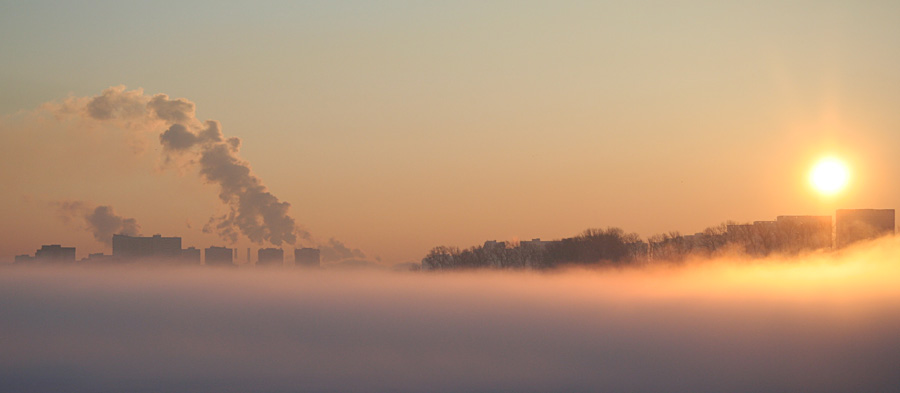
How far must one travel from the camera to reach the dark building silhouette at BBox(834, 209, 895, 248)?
158 m

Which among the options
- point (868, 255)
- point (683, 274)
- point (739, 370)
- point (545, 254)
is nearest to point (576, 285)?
point (545, 254)

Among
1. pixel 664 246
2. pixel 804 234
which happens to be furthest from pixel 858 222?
pixel 664 246

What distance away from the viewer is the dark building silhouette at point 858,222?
517 ft

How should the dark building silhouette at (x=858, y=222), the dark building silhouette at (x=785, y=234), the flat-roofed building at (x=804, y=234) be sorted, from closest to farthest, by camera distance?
the flat-roofed building at (x=804, y=234), the dark building silhouette at (x=785, y=234), the dark building silhouette at (x=858, y=222)

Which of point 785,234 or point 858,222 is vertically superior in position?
point 858,222

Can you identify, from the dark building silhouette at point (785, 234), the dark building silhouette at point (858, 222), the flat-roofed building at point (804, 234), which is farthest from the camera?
the dark building silhouette at point (858, 222)

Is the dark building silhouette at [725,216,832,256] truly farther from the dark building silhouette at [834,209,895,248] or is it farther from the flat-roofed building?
the dark building silhouette at [834,209,895,248]

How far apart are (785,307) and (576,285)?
4080 cm

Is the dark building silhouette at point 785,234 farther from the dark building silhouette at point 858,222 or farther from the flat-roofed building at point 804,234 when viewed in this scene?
the dark building silhouette at point 858,222

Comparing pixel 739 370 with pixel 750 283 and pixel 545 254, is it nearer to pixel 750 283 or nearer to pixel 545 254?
pixel 750 283

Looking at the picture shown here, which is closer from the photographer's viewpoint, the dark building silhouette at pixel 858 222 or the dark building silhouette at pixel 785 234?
the dark building silhouette at pixel 785 234

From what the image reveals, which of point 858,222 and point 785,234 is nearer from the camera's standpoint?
point 785,234

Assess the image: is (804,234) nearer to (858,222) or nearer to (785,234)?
(785,234)

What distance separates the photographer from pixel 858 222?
15800 cm
